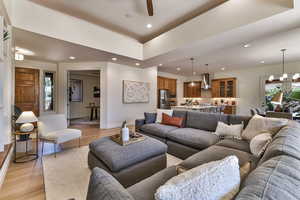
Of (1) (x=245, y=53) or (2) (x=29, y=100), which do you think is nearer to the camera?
(1) (x=245, y=53)

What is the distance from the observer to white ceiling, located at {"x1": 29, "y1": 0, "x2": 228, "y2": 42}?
9.21ft

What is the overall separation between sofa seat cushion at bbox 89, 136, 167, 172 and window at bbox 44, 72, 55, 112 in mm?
4638

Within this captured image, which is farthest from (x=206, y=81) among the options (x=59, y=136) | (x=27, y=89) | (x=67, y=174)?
(x=27, y=89)

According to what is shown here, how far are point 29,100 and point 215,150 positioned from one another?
6.41 metres

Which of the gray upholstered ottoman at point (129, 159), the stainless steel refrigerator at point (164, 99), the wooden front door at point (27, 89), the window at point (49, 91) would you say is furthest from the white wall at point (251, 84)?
the wooden front door at point (27, 89)

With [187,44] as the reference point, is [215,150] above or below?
below

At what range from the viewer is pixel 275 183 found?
650 mm

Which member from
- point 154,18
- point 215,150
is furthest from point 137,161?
point 154,18

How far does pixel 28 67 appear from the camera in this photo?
5.18 meters

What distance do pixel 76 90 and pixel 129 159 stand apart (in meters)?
6.91

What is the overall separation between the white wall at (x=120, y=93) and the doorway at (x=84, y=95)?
212cm

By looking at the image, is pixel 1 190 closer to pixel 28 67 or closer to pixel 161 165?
pixel 161 165

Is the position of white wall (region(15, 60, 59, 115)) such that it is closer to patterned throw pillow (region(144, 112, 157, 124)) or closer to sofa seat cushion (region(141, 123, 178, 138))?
patterned throw pillow (region(144, 112, 157, 124))

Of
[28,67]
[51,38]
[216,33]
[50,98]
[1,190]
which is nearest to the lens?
[1,190]
